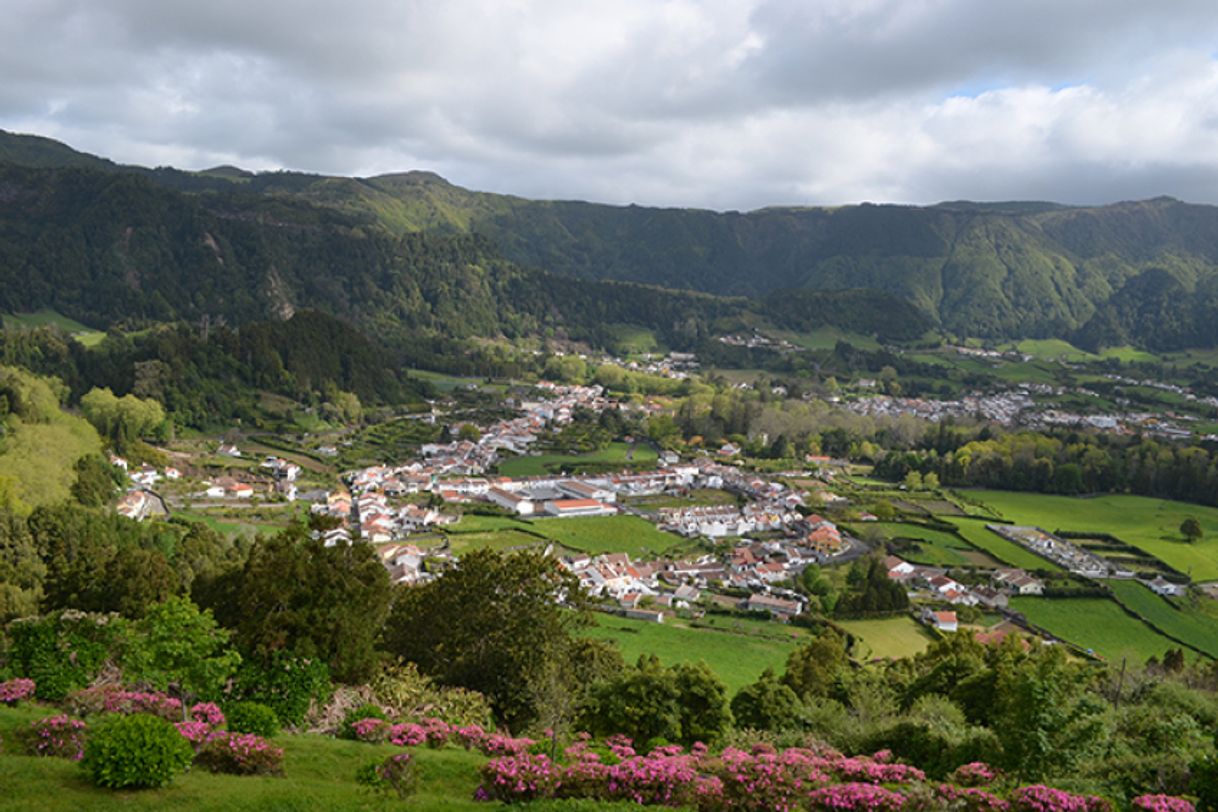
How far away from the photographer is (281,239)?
17962 cm

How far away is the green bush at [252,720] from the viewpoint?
13305 mm

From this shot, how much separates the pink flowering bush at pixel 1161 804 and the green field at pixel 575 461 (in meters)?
66.2

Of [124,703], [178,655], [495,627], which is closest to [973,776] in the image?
[495,627]

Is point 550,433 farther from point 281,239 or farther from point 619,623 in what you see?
point 281,239

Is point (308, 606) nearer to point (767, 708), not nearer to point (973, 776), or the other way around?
point (767, 708)

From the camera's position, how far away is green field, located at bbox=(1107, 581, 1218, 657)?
4144 cm

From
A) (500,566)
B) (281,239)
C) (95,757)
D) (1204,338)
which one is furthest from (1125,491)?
(281,239)

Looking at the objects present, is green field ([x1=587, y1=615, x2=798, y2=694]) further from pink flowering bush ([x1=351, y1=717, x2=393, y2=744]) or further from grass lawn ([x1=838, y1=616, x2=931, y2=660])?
pink flowering bush ([x1=351, y1=717, x2=393, y2=744])

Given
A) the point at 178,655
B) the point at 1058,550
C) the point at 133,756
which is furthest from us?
the point at 1058,550

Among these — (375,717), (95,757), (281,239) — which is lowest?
(375,717)

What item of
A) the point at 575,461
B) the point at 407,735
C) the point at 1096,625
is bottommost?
the point at 1096,625

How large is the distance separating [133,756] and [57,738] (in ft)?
6.88

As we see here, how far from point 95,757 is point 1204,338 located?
748 ft

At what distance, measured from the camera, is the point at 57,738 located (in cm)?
1161
